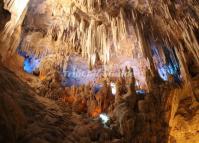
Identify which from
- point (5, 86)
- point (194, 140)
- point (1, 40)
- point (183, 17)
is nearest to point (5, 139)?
point (5, 86)

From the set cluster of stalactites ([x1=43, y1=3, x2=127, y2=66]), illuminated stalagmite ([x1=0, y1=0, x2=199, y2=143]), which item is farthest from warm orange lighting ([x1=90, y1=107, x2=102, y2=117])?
cluster of stalactites ([x1=43, y1=3, x2=127, y2=66])

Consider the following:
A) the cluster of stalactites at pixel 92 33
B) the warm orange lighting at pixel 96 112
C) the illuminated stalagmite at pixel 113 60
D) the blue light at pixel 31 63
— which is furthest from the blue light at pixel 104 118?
the blue light at pixel 31 63

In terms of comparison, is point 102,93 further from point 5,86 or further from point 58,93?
point 5,86

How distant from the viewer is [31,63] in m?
15.4

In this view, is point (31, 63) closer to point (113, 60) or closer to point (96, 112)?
point (113, 60)

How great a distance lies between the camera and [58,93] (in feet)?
42.9

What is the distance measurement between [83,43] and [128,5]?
2971mm

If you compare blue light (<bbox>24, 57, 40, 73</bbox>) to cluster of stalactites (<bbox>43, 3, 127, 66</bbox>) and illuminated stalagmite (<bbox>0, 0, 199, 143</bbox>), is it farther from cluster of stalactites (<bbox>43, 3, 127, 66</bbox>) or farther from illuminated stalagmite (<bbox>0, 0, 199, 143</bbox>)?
cluster of stalactites (<bbox>43, 3, 127, 66</bbox>)

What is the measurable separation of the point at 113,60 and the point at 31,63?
4.81m

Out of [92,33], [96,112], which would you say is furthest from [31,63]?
[96,112]

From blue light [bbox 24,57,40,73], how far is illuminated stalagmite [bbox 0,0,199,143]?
6cm

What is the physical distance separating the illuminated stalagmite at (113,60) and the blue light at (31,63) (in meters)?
0.06

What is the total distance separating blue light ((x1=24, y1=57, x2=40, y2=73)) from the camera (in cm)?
1522

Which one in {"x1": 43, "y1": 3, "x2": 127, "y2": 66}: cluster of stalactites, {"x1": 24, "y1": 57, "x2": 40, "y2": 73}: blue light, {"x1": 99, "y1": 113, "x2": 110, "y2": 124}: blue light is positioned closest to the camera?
{"x1": 99, "y1": 113, "x2": 110, "y2": 124}: blue light
